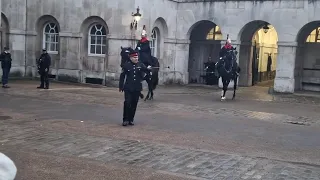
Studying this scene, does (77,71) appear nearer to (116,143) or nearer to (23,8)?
(23,8)

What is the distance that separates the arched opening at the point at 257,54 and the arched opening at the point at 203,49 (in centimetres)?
158

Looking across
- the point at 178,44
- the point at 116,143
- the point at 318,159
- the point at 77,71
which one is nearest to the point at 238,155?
the point at 318,159

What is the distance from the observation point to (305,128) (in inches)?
422

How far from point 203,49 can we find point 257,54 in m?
3.28

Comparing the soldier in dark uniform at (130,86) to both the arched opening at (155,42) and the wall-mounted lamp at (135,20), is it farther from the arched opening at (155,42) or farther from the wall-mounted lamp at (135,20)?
the arched opening at (155,42)

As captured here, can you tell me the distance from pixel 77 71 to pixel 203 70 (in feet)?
24.6

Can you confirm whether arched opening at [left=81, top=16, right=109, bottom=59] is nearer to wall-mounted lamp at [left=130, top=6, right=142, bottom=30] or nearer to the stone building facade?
the stone building facade

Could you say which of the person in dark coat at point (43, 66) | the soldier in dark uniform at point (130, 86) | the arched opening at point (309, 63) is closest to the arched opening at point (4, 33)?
the person in dark coat at point (43, 66)

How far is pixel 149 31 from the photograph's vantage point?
20656mm

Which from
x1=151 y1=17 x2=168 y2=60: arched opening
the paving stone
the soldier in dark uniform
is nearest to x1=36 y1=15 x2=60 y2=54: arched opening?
x1=151 y1=17 x2=168 y2=60: arched opening

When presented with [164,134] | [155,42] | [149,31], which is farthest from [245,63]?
[164,134]

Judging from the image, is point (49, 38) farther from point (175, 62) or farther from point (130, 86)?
point (130, 86)

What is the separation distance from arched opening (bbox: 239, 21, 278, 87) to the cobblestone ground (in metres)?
7.90

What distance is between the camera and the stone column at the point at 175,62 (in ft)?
74.2
